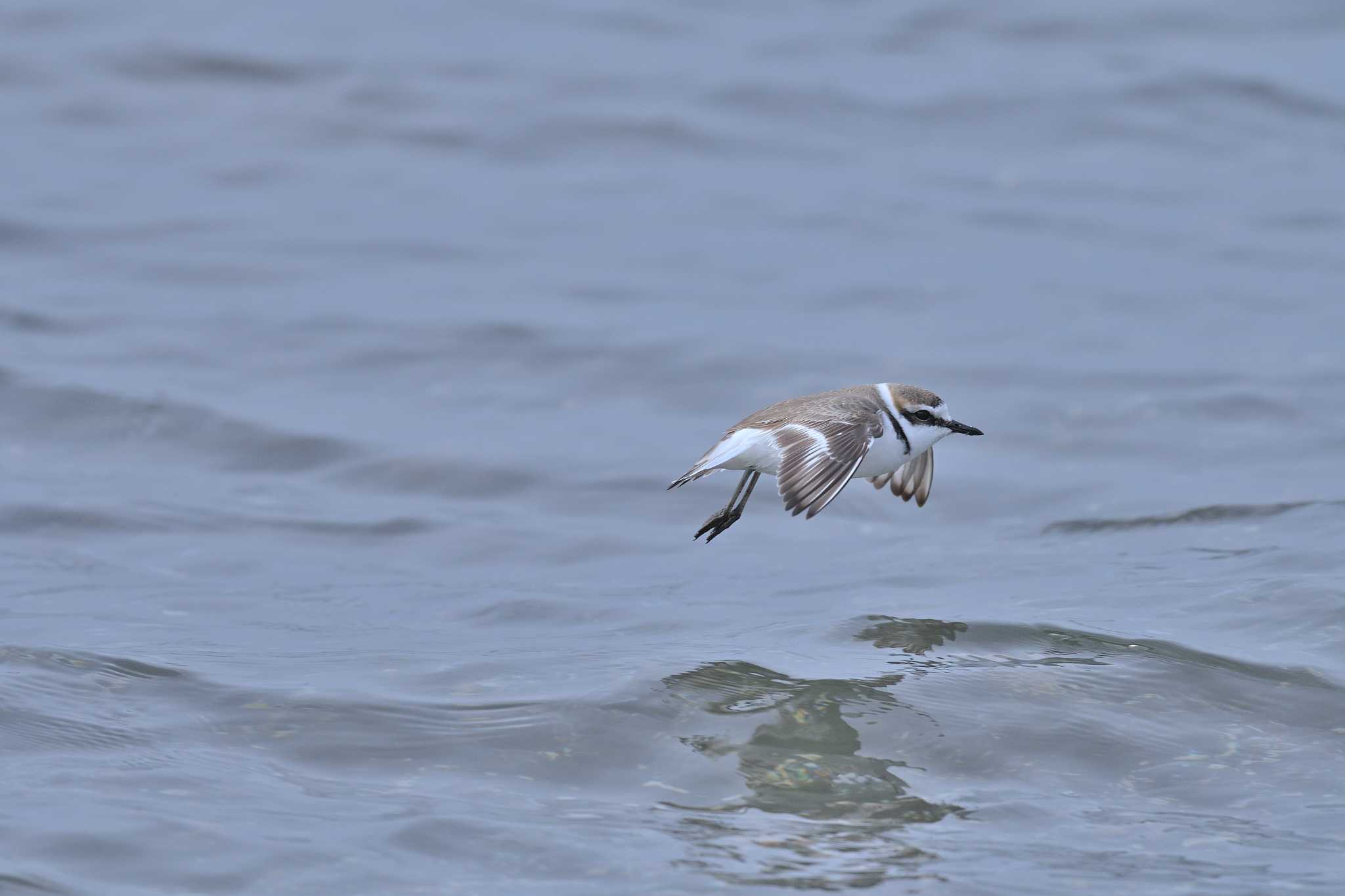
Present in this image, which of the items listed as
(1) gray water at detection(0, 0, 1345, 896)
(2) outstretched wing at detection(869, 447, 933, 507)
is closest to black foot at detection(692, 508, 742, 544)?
(1) gray water at detection(0, 0, 1345, 896)

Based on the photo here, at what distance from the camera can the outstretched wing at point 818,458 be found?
8.23 metres

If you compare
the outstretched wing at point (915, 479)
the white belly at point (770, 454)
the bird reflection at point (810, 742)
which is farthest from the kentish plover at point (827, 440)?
the outstretched wing at point (915, 479)

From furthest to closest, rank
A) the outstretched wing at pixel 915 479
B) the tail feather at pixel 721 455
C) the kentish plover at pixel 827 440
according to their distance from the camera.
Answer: the outstretched wing at pixel 915 479
the tail feather at pixel 721 455
the kentish plover at pixel 827 440

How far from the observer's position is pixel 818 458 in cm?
862

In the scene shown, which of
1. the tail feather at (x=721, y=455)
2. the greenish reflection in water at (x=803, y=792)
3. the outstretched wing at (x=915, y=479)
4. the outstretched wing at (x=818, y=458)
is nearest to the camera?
the greenish reflection in water at (x=803, y=792)

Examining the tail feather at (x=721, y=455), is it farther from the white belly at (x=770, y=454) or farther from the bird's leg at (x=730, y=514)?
the bird's leg at (x=730, y=514)

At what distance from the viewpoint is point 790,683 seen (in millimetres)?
8180

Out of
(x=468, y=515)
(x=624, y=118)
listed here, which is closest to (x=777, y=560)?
(x=468, y=515)

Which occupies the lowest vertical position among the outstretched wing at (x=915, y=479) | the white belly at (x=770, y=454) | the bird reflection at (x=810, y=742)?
the bird reflection at (x=810, y=742)

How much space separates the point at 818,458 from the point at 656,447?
193 inches

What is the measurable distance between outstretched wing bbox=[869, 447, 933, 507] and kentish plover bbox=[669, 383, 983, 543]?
111 centimetres

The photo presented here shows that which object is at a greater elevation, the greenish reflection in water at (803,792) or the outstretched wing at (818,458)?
the outstretched wing at (818,458)

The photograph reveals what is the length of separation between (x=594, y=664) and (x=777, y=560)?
2937 millimetres

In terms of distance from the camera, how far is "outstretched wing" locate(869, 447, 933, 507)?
10953mm
